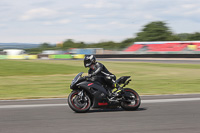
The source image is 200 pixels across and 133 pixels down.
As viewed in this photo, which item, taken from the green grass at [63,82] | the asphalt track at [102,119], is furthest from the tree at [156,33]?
the asphalt track at [102,119]

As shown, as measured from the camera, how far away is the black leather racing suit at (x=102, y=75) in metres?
7.31

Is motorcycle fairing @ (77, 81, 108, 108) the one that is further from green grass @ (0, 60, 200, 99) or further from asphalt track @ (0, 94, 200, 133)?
green grass @ (0, 60, 200, 99)

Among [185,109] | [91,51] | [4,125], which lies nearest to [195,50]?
[91,51]

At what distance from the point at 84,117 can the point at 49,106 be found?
1986 mm

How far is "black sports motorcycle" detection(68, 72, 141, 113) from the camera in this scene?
721 centimetres

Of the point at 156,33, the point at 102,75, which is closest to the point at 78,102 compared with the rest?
the point at 102,75

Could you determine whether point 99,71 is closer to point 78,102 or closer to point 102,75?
point 102,75

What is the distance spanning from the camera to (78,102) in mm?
7336

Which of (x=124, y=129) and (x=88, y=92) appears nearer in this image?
(x=124, y=129)

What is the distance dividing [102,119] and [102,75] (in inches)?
51.3

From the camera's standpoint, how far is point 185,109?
305 inches

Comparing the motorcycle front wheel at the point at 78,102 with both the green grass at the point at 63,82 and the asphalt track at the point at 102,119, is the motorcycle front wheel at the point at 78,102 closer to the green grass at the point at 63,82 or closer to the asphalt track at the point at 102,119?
the asphalt track at the point at 102,119

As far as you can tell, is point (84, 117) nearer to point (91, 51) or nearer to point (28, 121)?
point (28, 121)

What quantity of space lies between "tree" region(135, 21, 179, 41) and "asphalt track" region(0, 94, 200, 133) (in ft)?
290
